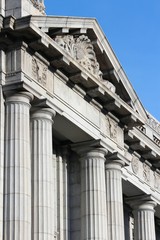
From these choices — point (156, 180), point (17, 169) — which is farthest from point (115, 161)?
point (17, 169)

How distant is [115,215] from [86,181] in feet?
9.54

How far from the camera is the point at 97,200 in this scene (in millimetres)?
44938

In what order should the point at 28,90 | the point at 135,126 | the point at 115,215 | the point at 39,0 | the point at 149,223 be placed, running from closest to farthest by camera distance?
1. the point at 28,90
2. the point at 39,0
3. the point at 115,215
4. the point at 135,126
5. the point at 149,223

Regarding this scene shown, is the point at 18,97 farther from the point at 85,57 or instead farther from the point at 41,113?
the point at 85,57

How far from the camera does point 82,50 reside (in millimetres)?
45125

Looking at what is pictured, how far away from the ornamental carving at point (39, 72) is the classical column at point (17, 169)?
4.38 feet

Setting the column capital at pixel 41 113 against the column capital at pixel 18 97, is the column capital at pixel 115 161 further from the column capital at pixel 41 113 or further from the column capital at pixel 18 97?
the column capital at pixel 18 97

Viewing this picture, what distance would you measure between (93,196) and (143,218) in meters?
10.2

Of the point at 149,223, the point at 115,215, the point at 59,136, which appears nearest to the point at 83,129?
the point at 59,136

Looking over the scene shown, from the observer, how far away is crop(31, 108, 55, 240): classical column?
129 feet

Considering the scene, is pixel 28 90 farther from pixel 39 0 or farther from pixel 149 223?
pixel 149 223

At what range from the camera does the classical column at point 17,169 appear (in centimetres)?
3731

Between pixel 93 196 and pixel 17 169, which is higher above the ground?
pixel 93 196

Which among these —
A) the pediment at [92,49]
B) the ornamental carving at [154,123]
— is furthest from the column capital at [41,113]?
the ornamental carving at [154,123]
